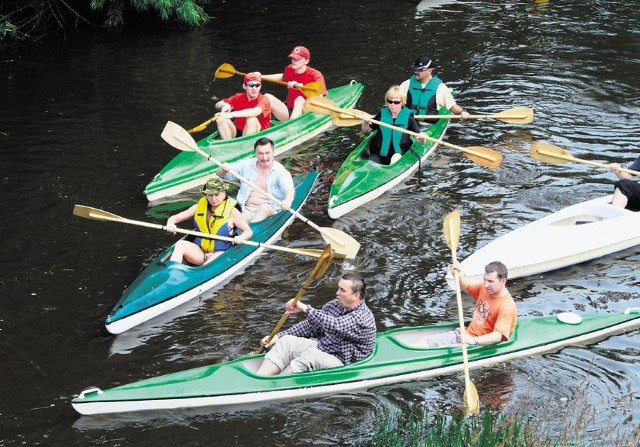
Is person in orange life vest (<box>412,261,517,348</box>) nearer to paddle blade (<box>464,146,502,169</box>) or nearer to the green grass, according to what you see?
the green grass

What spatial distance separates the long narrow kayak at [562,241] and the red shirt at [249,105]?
399 centimetres

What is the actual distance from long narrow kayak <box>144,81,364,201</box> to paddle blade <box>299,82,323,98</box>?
0.95 ft

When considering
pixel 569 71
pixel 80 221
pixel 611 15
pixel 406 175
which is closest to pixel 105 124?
pixel 80 221

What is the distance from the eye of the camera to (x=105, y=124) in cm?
1413

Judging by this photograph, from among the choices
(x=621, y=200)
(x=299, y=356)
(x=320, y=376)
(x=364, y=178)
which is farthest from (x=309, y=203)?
(x=320, y=376)

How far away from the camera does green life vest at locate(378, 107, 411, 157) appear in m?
11.6

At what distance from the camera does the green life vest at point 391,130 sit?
11594 mm

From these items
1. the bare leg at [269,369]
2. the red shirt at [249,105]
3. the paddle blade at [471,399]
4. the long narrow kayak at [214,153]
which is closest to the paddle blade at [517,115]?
the long narrow kayak at [214,153]

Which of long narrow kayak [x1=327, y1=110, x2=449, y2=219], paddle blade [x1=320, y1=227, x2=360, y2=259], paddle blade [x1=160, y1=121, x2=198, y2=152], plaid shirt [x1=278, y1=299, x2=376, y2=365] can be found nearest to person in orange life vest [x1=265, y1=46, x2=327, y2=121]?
long narrow kayak [x1=327, y1=110, x2=449, y2=219]

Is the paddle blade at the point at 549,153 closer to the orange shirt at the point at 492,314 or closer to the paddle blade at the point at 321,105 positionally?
the paddle blade at the point at 321,105

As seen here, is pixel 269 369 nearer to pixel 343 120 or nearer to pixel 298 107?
pixel 343 120

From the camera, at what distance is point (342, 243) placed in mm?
9086

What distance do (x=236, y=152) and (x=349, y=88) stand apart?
3.19m

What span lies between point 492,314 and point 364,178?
372cm
